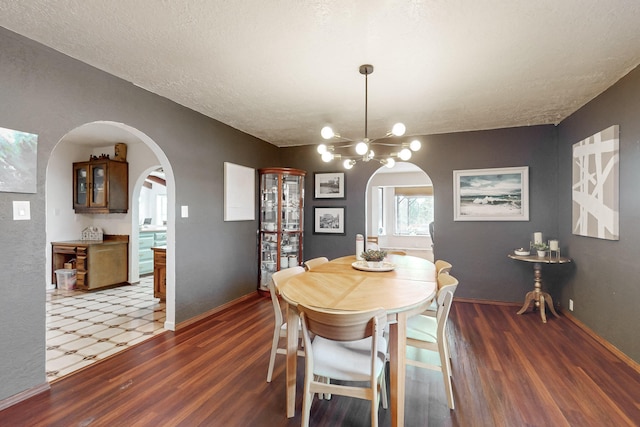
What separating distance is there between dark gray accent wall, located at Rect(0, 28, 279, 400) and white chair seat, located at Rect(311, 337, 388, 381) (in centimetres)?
201

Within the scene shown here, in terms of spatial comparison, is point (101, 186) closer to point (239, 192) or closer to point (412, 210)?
point (239, 192)

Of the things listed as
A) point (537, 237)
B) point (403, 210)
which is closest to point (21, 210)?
point (537, 237)

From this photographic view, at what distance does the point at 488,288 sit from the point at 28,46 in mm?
5319

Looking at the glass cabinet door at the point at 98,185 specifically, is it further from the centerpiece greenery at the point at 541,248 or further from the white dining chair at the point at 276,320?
the centerpiece greenery at the point at 541,248

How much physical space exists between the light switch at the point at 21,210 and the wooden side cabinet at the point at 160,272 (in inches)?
86.6

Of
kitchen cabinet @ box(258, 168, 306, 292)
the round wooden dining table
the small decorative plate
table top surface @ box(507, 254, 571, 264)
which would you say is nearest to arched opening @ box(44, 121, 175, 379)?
kitchen cabinet @ box(258, 168, 306, 292)

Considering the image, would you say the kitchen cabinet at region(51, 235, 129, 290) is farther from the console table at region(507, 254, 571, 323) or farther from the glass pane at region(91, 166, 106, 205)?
the console table at region(507, 254, 571, 323)

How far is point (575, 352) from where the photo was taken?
283 cm

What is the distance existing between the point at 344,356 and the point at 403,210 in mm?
8030

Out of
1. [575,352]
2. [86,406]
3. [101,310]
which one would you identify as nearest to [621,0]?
[575,352]

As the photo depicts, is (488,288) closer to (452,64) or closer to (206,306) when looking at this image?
(452,64)

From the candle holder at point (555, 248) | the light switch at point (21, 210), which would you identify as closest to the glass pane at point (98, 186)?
the light switch at point (21, 210)

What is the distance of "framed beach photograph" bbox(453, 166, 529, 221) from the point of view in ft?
13.9

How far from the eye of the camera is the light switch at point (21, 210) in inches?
83.7
